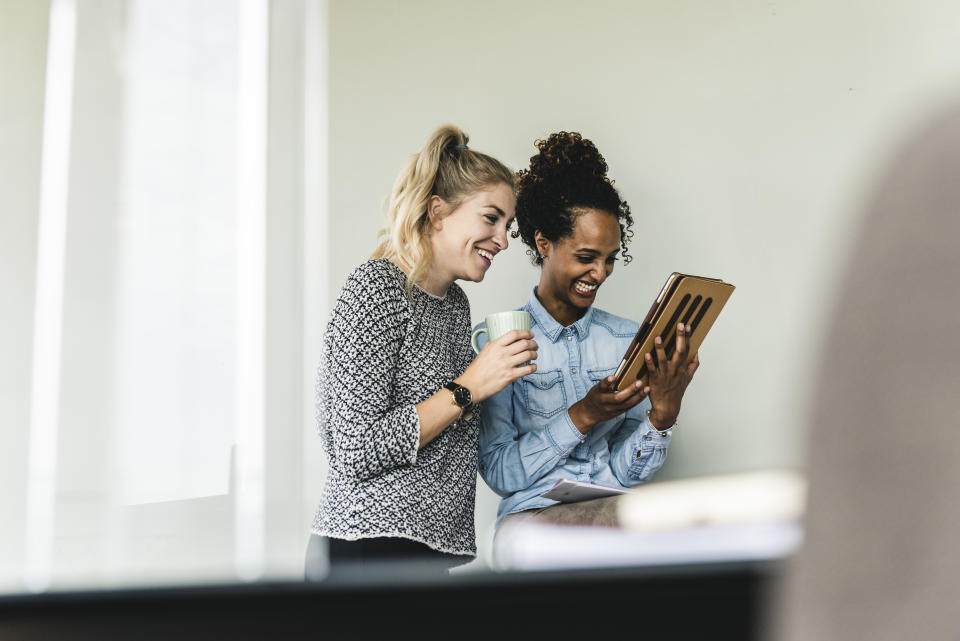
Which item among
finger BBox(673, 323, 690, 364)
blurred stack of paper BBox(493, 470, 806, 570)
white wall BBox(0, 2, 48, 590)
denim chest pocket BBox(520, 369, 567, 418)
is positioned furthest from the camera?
white wall BBox(0, 2, 48, 590)

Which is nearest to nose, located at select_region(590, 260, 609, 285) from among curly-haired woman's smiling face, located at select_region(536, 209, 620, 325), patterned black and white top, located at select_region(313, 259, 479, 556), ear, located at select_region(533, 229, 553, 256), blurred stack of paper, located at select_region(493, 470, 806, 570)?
curly-haired woman's smiling face, located at select_region(536, 209, 620, 325)

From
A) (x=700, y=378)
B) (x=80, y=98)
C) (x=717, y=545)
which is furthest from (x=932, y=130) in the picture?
(x=80, y=98)

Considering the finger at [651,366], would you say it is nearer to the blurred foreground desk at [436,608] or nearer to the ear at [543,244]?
the ear at [543,244]

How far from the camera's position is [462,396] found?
1.25 meters

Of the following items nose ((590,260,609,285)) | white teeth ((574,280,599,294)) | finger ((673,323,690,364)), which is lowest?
finger ((673,323,690,364))

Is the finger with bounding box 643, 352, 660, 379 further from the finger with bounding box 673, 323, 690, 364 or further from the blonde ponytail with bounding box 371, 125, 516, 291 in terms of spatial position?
the blonde ponytail with bounding box 371, 125, 516, 291

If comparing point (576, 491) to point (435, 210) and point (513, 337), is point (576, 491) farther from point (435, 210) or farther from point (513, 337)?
point (435, 210)

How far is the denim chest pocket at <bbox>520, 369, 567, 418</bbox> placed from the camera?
5.28 ft

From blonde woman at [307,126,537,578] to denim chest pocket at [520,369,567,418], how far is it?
0.19 metres

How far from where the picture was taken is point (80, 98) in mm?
2330

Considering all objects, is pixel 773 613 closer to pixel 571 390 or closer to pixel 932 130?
pixel 932 130

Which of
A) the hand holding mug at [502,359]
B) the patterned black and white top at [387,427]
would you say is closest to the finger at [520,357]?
the hand holding mug at [502,359]

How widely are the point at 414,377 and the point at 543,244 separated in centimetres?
55

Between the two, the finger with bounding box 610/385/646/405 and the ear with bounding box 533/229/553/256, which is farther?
the ear with bounding box 533/229/553/256
